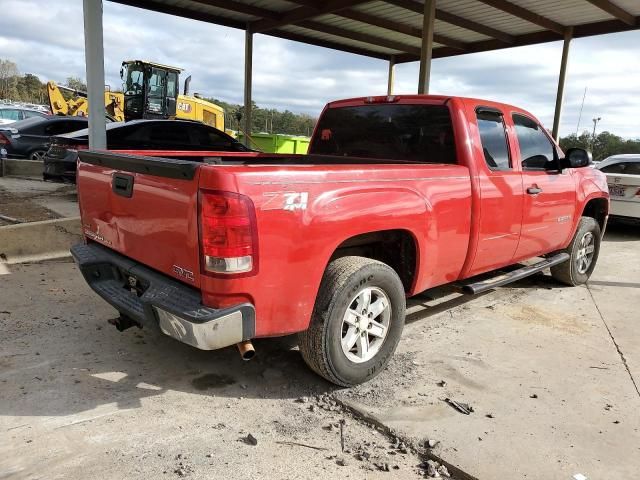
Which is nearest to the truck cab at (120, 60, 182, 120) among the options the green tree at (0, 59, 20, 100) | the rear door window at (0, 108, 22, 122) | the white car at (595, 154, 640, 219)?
the rear door window at (0, 108, 22, 122)

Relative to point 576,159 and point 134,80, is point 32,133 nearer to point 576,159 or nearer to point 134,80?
point 134,80

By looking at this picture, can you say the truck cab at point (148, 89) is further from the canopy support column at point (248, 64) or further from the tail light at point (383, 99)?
the tail light at point (383, 99)

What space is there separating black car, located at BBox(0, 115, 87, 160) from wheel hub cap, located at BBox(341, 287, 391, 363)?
12.9 m

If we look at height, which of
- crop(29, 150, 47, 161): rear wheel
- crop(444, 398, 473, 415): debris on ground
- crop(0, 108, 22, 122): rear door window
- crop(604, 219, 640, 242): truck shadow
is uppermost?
crop(0, 108, 22, 122): rear door window

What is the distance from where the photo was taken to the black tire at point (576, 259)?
579 cm

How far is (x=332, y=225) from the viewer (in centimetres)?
295

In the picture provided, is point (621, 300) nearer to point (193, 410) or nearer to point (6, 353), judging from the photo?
point (193, 410)

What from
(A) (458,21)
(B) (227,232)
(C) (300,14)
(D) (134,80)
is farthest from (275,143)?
(B) (227,232)

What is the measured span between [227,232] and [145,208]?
76cm

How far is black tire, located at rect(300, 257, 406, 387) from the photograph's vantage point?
3.08 m

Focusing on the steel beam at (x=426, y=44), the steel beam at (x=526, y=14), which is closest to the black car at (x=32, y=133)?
the steel beam at (x=426, y=44)

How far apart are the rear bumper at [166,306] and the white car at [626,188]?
879cm

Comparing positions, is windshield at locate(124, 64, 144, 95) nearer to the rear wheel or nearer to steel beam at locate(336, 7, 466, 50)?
the rear wheel

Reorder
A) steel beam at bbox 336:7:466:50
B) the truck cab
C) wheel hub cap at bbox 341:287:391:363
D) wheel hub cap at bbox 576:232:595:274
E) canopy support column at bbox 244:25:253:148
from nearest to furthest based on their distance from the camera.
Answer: wheel hub cap at bbox 341:287:391:363 → wheel hub cap at bbox 576:232:595:274 → steel beam at bbox 336:7:466:50 → canopy support column at bbox 244:25:253:148 → the truck cab
